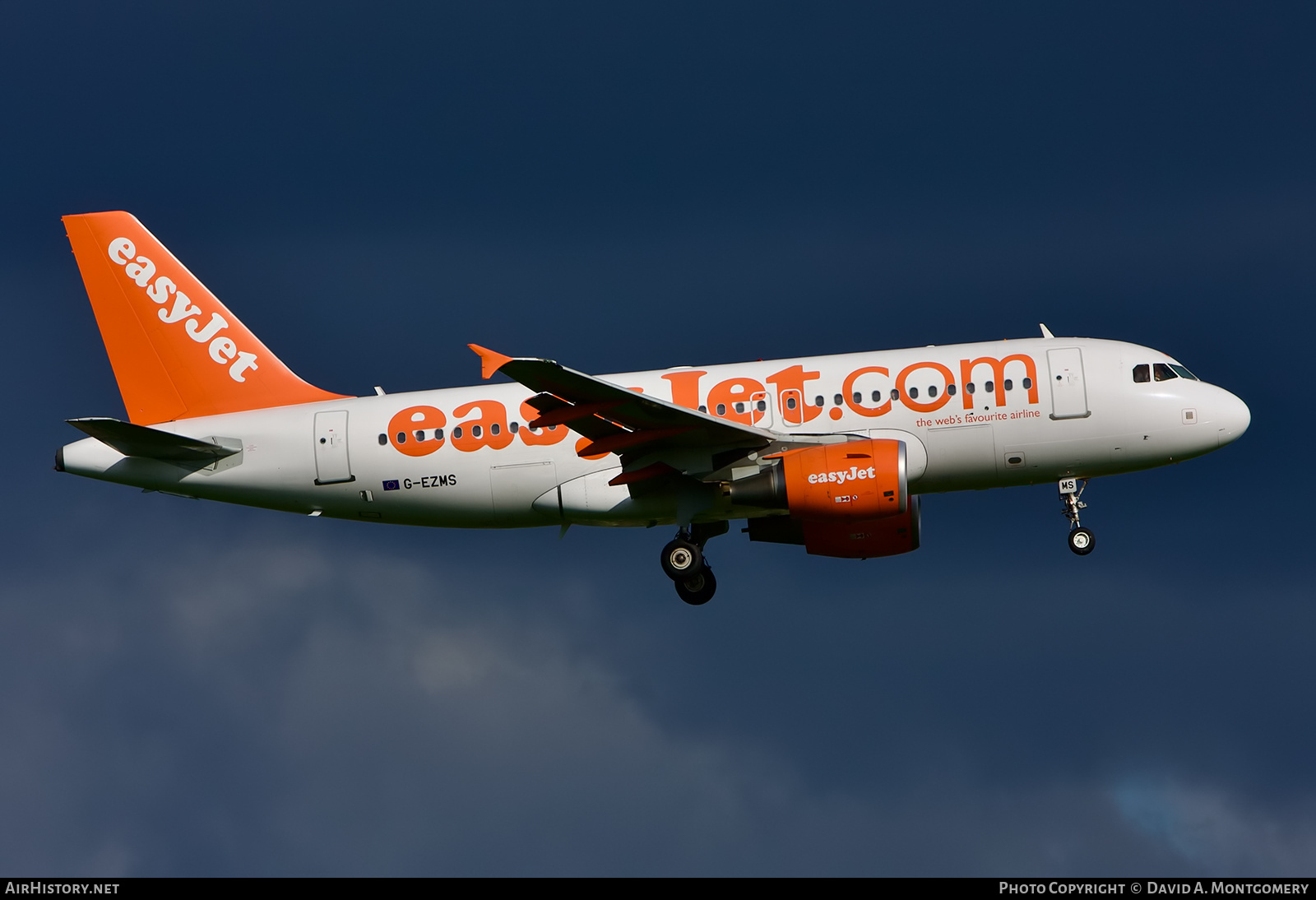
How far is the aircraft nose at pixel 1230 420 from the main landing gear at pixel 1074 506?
3334 mm

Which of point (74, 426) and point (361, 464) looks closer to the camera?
point (74, 426)

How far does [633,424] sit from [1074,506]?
11.0m

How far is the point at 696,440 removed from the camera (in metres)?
34.1

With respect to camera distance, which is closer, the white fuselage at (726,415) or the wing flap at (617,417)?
the wing flap at (617,417)

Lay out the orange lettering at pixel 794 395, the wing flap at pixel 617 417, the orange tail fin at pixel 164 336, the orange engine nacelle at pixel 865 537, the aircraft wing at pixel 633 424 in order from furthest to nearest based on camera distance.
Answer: the orange tail fin at pixel 164 336 < the orange engine nacelle at pixel 865 537 < the orange lettering at pixel 794 395 < the aircraft wing at pixel 633 424 < the wing flap at pixel 617 417

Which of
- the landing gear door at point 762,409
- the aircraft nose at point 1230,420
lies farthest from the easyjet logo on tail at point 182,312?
the aircraft nose at point 1230,420

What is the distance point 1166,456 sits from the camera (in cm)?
3519

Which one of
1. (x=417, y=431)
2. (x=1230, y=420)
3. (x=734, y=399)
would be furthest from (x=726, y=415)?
(x=1230, y=420)

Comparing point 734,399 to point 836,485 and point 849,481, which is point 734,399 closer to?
point 836,485

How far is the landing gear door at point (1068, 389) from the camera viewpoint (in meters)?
34.8

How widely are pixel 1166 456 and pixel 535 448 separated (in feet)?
49.6

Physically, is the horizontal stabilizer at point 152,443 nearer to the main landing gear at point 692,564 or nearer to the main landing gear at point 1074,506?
the main landing gear at point 692,564
